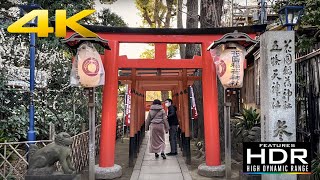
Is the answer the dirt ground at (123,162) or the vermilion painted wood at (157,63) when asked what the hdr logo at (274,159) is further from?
the dirt ground at (123,162)

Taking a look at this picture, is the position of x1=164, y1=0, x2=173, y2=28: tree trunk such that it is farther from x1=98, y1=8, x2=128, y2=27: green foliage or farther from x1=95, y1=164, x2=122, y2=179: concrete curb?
x1=95, y1=164, x2=122, y2=179: concrete curb

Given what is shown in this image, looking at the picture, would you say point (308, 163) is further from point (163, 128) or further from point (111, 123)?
point (163, 128)

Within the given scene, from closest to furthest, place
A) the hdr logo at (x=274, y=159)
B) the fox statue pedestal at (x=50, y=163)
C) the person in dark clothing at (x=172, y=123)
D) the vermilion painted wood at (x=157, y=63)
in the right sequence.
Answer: the hdr logo at (x=274, y=159)
the fox statue pedestal at (x=50, y=163)
the vermilion painted wood at (x=157, y=63)
the person in dark clothing at (x=172, y=123)

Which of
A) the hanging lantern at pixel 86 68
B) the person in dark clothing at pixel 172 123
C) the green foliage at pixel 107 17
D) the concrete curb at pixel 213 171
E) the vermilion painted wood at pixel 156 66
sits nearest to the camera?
the hanging lantern at pixel 86 68

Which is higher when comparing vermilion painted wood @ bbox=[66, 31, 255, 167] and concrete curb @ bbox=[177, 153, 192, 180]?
vermilion painted wood @ bbox=[66, 31, 255, 167]

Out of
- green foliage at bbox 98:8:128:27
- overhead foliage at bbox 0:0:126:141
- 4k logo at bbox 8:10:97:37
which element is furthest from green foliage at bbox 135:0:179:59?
4k logo at bbox 8:10:97:37

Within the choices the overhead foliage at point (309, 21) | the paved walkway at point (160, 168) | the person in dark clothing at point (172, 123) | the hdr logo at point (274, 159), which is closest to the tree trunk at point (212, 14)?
the person in dark clothing at point (172, 123)

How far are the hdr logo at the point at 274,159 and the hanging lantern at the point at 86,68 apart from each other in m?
3.89

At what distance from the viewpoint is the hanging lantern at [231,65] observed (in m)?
7.37

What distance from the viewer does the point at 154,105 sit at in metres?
10.8

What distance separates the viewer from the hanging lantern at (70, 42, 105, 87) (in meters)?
7.41

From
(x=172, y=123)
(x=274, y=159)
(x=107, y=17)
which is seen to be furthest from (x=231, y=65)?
(x=107, y=17)

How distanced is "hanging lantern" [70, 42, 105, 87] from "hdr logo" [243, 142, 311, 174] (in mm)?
3893

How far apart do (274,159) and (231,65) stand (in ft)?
8.86
